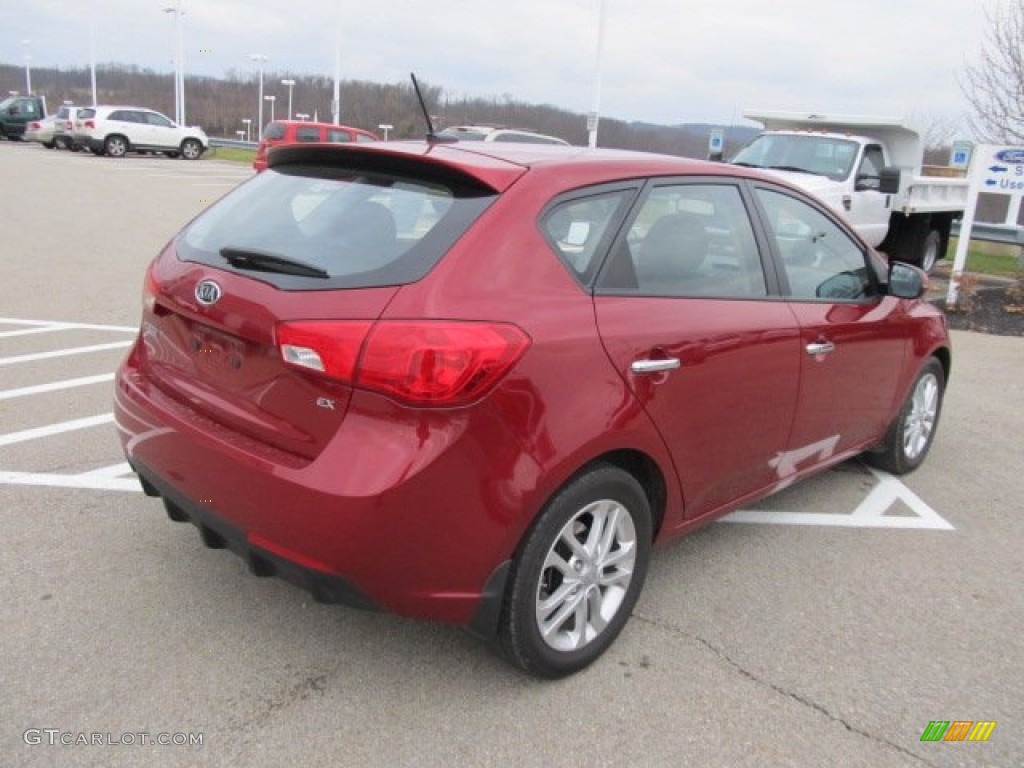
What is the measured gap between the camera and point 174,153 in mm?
32719

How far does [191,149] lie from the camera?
32719mm

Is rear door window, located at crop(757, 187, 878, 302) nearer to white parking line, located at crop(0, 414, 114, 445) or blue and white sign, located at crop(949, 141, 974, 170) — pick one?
white parking line, located at crop(0, 414, 114, 445)

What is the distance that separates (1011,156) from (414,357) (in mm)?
10483

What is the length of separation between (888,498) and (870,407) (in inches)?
24.9

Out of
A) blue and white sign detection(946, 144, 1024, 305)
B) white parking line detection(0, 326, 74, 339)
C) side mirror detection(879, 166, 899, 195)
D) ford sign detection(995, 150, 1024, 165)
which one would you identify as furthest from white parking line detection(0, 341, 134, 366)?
ford sign detection(995, 150, 1024, 165)

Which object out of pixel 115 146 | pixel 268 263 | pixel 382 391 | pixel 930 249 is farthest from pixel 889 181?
pixel 115 146

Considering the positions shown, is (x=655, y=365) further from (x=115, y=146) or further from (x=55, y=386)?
(x=115, y=146)

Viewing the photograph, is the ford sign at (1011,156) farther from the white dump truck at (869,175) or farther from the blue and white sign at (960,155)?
the blue and white sign at (960,155)

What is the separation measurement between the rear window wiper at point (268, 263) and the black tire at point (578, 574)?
0.99 m

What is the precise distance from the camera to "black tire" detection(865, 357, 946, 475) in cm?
474

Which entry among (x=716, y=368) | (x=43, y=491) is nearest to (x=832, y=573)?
(x=716, y=368)

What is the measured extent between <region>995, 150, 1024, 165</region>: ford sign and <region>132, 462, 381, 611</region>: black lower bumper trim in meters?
10.6

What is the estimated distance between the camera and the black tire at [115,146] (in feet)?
100

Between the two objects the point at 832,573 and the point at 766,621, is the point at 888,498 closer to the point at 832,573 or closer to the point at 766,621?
the point at 832,573
